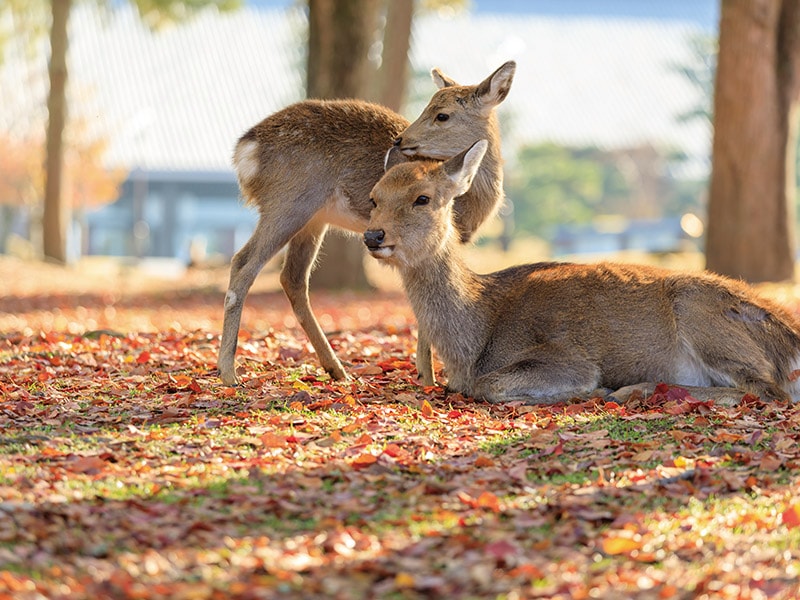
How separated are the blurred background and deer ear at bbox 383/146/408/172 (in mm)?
23774

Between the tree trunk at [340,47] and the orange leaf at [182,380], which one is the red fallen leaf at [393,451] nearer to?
the orange leaf at [182,380]

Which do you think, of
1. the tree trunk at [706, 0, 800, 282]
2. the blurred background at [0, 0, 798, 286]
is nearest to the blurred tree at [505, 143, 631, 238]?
the blurred background at [0, 0, 798, 286]

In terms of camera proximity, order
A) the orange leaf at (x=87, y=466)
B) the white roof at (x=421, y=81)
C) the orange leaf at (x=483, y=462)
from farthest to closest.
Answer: the white roof at (x=421, y=81) → the orange leaf at (x=483, y=462) → the orange leaf at (x=87, y=466)

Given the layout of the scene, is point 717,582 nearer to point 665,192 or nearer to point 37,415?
point 37,415

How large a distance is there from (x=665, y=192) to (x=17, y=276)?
104ft

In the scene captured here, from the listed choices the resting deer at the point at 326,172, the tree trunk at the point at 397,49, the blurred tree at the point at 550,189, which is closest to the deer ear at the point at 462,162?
the resting deer at the point at 326,172

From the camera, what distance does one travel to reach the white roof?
43.2m

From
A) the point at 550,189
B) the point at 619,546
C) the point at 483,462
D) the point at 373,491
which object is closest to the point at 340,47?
the point at 483,462

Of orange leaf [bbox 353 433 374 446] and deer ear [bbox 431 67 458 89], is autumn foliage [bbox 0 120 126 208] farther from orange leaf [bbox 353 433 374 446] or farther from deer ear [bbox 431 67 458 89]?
orange leaf [bbox 353 433 374 446]

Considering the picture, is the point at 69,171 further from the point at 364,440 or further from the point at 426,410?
the point at 364,440

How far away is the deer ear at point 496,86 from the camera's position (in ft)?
25.6

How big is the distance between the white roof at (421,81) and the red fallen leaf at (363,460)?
119ft

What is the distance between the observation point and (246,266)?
706 centimetres

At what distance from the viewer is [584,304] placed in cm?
693
